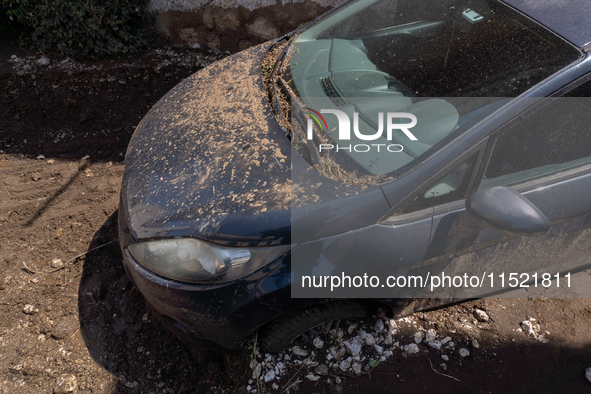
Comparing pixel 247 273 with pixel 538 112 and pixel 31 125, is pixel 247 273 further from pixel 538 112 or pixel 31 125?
pixel 31 125

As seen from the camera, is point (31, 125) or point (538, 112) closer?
point (538, 112)

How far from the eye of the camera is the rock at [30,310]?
2.45 m

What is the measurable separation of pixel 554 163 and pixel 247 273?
1662 mm

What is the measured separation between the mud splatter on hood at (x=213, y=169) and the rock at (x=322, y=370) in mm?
951

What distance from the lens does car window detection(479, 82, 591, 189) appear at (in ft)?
5.68

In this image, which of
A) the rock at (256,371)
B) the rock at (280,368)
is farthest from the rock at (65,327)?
the rock at (280,368)

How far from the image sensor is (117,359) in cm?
227

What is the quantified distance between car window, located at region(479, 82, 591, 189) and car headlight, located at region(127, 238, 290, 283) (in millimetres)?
1125

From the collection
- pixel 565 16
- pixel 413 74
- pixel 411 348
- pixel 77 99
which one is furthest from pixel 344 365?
pixel 77 99

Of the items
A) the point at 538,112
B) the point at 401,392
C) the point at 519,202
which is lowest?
the point at 401,392

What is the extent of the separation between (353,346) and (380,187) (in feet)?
3.59

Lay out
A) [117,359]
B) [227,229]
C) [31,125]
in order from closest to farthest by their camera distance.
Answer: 1. [227,229]
2. [117,359]
3. [31,125]

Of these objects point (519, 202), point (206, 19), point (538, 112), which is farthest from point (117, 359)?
point (206, 19)

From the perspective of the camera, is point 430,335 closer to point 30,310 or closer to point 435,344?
point 435,344
